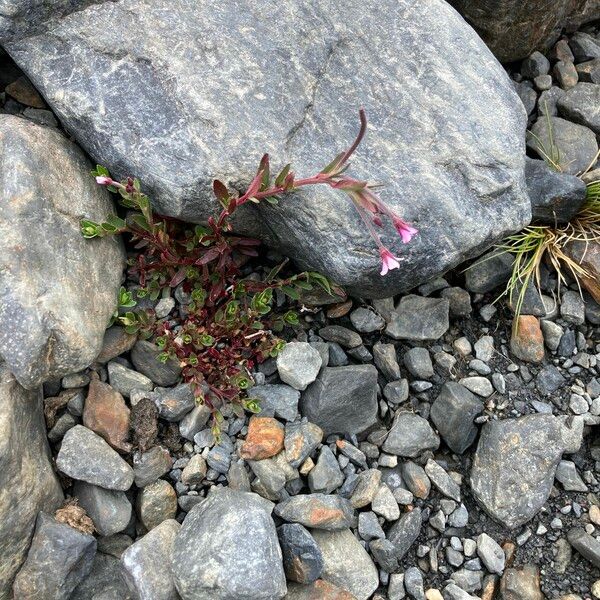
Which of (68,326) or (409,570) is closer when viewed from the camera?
(68,326)

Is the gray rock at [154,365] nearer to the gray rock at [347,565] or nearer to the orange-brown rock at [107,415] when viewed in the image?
the orange-brown rock at [107,415]

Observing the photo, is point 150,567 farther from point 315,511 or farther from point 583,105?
point 583,105

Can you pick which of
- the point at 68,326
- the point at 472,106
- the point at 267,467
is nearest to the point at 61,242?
the point at 68,326

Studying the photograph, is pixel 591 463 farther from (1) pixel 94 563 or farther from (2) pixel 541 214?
(1) pixel 94 563

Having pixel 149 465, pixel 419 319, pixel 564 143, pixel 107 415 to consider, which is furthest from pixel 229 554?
pixel 564 143

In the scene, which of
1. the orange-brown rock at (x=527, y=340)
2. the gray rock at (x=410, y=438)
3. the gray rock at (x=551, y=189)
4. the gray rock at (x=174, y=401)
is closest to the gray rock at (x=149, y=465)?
the gray rock at (x=174, y=401)

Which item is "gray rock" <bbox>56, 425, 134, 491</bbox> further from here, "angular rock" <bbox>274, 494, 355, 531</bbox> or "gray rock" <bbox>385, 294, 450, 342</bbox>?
"gray rock" <bbox>385, 294, 450, 342</bbox>
